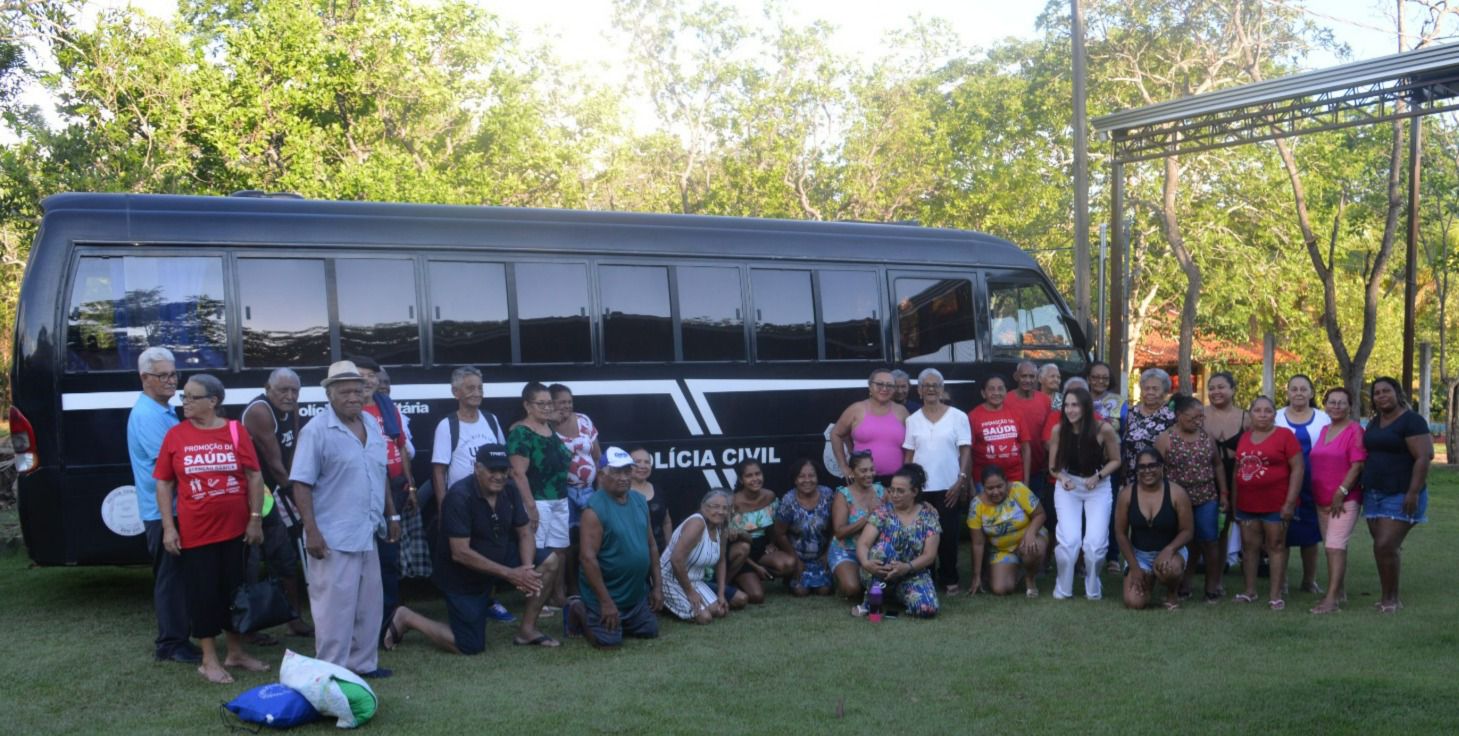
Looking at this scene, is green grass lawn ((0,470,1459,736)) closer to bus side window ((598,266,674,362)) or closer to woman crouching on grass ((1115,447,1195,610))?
woman crouching on grass ((1115,447,1195,610))

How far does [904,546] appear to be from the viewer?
8.83 m

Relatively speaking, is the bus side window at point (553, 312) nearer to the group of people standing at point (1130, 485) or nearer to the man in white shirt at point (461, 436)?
the man in white shirt at point (461, 436)

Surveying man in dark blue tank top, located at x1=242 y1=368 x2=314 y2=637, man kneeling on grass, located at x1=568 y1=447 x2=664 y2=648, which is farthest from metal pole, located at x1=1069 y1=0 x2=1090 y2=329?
man in dark blue tank top, located at x1=242 y1=368 x2=314 y2=637

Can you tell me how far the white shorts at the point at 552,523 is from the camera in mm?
8234

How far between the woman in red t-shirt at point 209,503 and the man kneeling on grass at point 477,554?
1078 mm

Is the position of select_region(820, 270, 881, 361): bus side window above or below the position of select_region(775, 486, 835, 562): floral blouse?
above

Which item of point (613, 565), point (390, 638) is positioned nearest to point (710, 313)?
point (613, 565)

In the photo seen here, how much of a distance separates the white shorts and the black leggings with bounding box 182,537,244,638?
193 cm

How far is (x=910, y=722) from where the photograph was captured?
603 centimetres

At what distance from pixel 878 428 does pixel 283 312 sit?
4170 millimetres

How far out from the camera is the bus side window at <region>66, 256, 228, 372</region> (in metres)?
8.26

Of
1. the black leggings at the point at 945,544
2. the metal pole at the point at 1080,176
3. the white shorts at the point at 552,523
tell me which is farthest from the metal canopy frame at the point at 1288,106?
the white shorts at the point at 552,523

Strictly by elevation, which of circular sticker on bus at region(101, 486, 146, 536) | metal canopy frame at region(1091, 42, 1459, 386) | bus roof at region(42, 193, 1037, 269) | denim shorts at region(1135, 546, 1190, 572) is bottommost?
denim shorts at region(1135, 546, 1190, 572)

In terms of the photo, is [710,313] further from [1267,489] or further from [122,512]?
[122,512]
